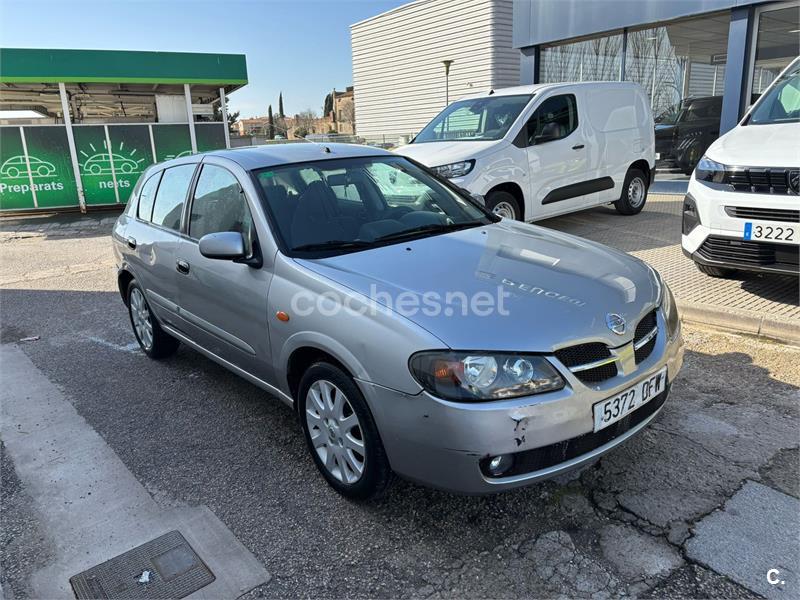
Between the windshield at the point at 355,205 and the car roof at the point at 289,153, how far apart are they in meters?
0.06

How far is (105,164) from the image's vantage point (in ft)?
46.9

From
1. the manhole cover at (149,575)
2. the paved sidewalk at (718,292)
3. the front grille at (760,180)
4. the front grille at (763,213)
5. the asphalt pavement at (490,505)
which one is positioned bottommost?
the manhole cover at (149,575)

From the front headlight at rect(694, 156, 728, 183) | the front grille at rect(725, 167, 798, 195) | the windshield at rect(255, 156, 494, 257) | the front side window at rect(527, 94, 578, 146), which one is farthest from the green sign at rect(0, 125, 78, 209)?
the front grille at rect(725, 167, 798, 195)

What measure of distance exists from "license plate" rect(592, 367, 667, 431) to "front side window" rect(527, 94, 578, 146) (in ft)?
17.6

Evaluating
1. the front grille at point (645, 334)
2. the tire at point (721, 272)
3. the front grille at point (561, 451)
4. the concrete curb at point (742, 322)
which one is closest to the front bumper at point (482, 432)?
the front grille at point (561, 451)

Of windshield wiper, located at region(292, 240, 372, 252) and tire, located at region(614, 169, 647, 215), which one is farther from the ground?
windshield wiper, located at region(292, 240, 372, 252)

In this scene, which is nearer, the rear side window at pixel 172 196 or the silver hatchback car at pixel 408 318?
the silver hatchback car at pixel 408 318

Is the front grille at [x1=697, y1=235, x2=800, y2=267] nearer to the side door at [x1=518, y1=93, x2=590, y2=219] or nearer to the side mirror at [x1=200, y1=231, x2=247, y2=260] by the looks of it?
the side door at [x1=518, y1=93, x2=590, y2=219]

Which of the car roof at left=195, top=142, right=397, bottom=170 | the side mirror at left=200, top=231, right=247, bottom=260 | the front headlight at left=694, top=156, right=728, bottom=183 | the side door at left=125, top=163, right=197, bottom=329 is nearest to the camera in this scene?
the side mirror at left=200, top=231, right=247, bottom=260

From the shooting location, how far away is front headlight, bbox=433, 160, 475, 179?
273 inches

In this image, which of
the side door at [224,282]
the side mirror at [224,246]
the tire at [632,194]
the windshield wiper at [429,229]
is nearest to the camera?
A: the side mirror at [224,246]

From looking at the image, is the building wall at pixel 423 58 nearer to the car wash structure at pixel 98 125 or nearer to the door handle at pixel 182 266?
the car wash structure at pixel 98 125

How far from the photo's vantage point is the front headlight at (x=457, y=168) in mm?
6945

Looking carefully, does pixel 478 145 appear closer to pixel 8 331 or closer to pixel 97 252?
pixel 8 331
